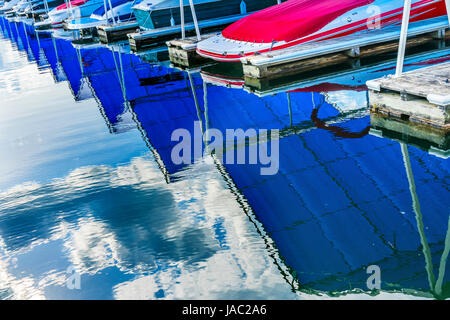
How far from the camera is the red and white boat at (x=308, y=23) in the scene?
1444cm

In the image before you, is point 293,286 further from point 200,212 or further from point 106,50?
point 106,50

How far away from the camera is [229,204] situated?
720 cm

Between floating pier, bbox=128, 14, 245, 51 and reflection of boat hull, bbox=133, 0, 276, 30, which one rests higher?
reflection of boat hull, bbox=133, 0, 276, 30

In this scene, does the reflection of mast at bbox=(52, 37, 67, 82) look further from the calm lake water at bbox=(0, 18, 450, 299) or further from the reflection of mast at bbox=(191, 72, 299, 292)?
the reflection of mast at bbox=(191, 72, 299, 292)

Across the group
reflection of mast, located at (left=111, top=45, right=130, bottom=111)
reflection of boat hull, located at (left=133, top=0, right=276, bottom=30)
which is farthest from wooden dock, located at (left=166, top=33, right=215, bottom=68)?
reflection of boat hull, located at (left=133, top=0, right=276, bottom=30)

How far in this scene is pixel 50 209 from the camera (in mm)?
7879

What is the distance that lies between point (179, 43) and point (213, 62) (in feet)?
5.02

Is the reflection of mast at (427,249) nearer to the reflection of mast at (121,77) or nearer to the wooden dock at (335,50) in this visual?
the wooden dock at (335,50)

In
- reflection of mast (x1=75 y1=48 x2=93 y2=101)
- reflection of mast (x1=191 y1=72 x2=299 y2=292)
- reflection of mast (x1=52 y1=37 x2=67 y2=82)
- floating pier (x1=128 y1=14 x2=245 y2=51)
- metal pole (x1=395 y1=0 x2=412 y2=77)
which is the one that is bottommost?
reflection of mast (x1=191 y1=72 x2=299 y2=292)

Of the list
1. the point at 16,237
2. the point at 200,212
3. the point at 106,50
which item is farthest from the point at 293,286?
the point at 106,50

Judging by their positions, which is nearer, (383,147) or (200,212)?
(200,212)

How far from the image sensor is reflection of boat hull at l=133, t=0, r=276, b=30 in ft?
77.2

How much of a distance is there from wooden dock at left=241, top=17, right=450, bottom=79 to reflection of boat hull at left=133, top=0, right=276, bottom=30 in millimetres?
10790

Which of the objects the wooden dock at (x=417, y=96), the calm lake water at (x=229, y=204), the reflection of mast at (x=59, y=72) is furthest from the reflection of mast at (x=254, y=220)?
the reflection of mast at (x=59, y=72)
